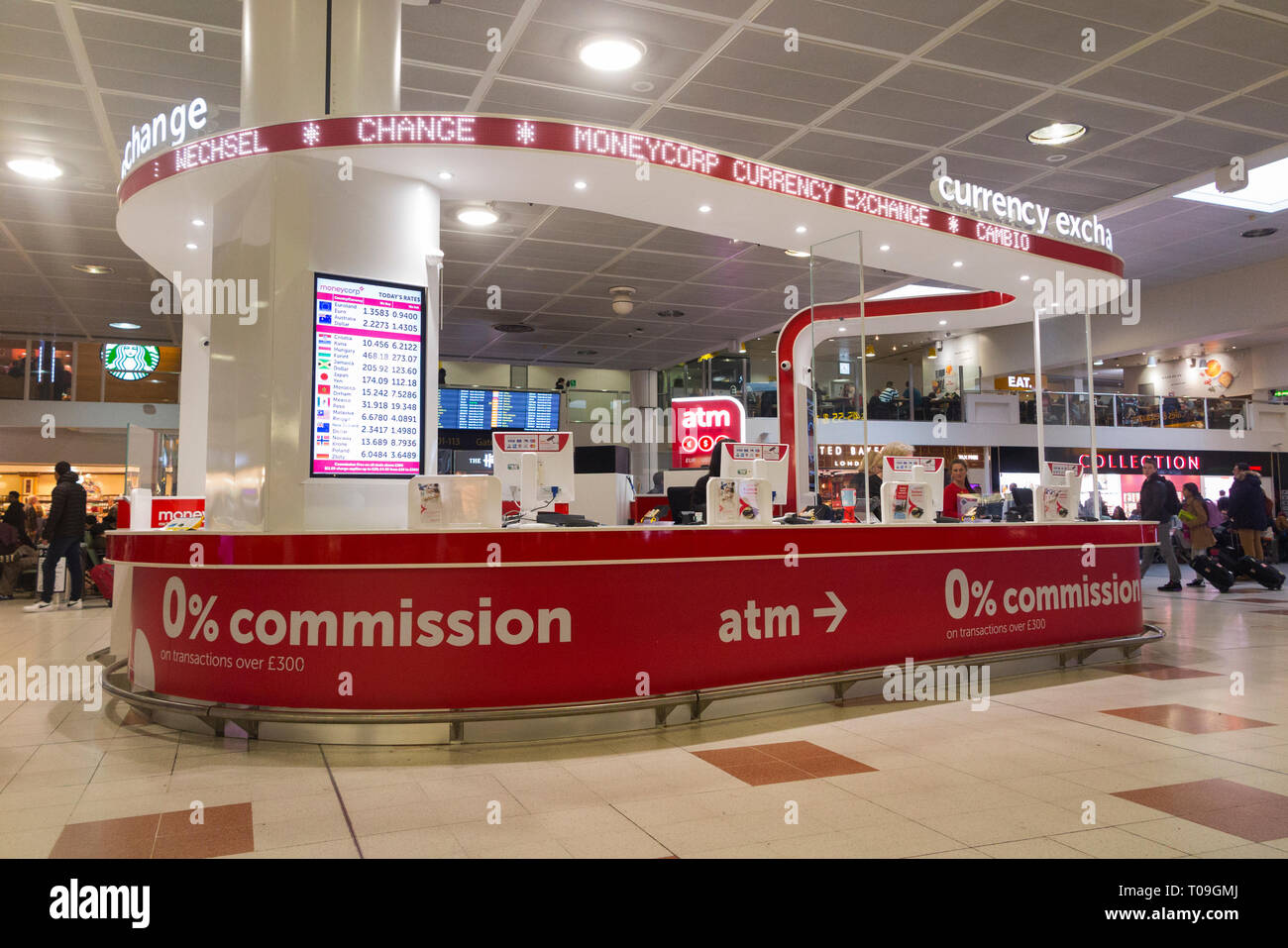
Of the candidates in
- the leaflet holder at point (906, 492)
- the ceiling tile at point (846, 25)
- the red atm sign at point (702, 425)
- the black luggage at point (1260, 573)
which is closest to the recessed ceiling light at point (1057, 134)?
the ceiling tile at point (846, 25)

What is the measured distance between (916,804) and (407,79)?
6083 mm

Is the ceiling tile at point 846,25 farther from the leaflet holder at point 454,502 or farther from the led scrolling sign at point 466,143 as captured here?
the leaflet holder at point 454,502

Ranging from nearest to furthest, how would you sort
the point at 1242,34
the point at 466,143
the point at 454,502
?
the point at 454,502 < the point at 466,143 < the point at 1242,34

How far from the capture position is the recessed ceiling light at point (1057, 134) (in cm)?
750

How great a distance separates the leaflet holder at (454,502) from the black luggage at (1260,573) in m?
11.2

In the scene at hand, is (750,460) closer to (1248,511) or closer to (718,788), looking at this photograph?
(718,788)

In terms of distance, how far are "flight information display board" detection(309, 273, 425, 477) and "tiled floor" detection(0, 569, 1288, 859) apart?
1.73 meters

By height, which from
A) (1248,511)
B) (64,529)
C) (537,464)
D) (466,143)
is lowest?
(64,529)

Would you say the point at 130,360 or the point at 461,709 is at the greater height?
the point at 130,360

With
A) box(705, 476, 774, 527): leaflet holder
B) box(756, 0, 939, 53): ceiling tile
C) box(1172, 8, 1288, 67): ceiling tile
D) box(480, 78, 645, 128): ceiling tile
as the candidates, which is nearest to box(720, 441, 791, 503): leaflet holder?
box(705, 476, 774, 527): leaflet holder

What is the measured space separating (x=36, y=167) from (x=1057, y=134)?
9.01m

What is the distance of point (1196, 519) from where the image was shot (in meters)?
11.3

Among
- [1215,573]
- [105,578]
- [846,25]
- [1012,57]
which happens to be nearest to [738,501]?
[846,25]

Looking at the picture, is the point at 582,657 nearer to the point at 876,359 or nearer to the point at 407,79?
the point at 407,79
